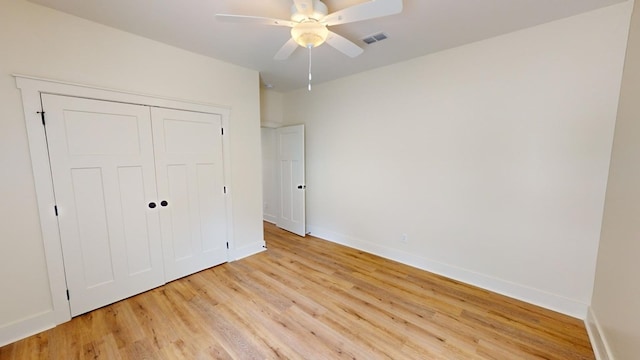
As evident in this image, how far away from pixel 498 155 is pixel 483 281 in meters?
1.43

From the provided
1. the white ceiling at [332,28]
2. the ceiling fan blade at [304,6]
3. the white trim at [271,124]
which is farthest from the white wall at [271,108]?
the ceiling fan blade at [304,6]

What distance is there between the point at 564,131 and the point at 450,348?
85.9 inches

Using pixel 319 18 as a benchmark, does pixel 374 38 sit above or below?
above

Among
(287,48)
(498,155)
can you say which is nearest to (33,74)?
(287,48)

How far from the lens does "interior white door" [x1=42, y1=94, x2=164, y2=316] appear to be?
2.21 meters

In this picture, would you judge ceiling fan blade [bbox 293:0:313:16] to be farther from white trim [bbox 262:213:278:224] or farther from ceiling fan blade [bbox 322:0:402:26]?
white trim [bbox 262:213:278:224]

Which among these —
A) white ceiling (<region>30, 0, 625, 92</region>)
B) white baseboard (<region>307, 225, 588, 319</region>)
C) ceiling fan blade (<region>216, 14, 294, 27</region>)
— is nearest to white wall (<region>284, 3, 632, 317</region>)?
white baseboard (<region>307, 225, 588, 319</region>)

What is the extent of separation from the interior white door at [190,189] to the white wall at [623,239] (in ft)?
12.4

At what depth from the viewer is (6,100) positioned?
1.93 metres

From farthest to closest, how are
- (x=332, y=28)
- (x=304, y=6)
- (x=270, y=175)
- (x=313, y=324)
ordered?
(x=270, y=175) < (x=332, y=28) < (x=313, y=324) < (x=304, y=6)

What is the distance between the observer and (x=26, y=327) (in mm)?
2066

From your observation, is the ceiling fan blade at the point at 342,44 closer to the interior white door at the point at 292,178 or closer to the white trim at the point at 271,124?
the interior white door at the point at 292,178

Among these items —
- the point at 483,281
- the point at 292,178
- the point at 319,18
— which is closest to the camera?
the point at 319,18

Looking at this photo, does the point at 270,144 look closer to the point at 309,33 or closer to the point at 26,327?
the point at 309,33
